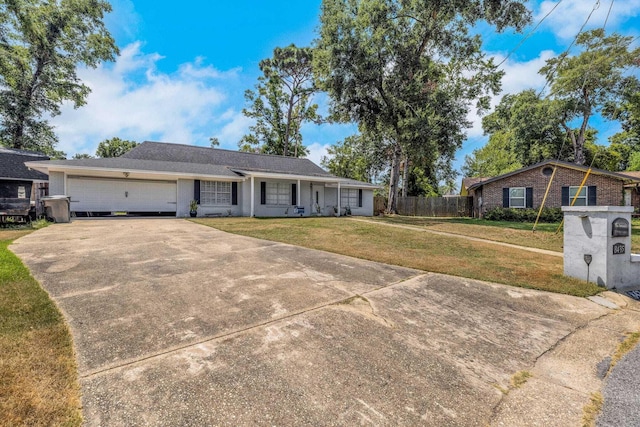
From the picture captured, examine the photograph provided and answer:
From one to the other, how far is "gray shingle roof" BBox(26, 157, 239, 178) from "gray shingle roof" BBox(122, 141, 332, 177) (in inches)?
48.6

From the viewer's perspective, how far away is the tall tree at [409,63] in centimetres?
1631

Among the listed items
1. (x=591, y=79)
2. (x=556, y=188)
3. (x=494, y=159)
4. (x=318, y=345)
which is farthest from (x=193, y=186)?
(x=494, y=159)

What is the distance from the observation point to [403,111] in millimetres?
17438

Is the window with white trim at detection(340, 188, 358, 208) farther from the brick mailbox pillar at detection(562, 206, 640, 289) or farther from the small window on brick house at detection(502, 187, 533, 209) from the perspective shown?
the brick mailbox pillar at detection(562, 206, 640, 289)

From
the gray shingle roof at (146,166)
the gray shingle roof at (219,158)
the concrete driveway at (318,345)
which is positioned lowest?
the concrete driveway at (318,345)

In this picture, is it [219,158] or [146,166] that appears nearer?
[146,166]

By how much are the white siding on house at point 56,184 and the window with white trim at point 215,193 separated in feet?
20.1

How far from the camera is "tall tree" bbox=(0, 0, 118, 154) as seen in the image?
62.2ft

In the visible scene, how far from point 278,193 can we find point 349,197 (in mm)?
5880

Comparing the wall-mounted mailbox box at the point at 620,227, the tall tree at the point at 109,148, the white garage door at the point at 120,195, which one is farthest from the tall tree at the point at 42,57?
the wall-mounted mailbox box at the point at 620,227

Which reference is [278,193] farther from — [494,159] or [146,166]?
[494,159]

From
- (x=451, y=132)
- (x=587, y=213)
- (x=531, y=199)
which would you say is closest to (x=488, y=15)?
(x=451, y=132)

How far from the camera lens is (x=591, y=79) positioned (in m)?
23.8

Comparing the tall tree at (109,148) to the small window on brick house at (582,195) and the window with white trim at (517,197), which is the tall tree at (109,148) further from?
the small window on brick house at (582,195)
